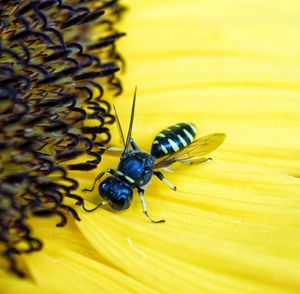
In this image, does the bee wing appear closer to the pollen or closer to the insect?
the insect

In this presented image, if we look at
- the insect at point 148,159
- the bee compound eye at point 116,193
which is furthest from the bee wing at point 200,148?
the bee compound eye at point 116,193

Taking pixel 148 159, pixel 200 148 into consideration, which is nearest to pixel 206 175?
pixel 200 148

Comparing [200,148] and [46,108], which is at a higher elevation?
[46,108]

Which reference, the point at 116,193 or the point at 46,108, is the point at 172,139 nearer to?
the point at 116,193

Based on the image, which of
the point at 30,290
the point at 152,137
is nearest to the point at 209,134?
the point at 152,137

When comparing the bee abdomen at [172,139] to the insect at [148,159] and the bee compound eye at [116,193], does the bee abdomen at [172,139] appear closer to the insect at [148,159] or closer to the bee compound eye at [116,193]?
the insect at [148,159]

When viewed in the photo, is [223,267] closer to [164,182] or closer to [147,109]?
[164,182]
